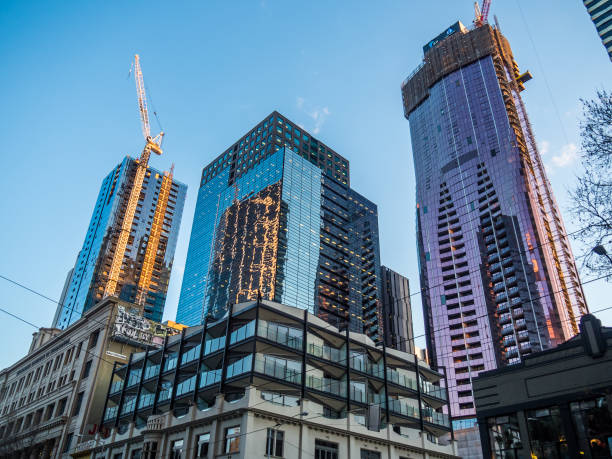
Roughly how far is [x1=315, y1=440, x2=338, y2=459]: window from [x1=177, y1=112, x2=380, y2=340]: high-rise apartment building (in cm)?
9047

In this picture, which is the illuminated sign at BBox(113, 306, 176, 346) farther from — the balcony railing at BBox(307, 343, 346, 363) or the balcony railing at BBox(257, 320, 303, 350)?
the balcony railing at BBox(307, 343, 346, 363)

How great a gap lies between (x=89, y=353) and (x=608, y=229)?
188ft

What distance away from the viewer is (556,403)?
90.1ft

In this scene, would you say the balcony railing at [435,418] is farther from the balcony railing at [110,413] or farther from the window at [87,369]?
the window at [87,369]

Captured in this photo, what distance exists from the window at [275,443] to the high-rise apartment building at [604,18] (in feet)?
500

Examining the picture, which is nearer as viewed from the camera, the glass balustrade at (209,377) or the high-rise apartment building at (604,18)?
the glass balustrade at (209,377)

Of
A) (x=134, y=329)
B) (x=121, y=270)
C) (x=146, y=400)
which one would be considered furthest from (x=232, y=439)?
(x=121, y=270)

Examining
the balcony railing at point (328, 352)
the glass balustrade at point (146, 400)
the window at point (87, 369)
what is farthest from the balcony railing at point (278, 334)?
the window at point (87, 369)

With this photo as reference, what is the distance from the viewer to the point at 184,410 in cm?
4366

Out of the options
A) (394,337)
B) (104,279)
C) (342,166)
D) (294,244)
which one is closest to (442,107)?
(342,166)

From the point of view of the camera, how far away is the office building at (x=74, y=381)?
173 ft

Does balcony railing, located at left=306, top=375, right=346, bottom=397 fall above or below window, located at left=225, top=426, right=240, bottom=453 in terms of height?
above

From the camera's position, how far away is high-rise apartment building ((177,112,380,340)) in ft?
459

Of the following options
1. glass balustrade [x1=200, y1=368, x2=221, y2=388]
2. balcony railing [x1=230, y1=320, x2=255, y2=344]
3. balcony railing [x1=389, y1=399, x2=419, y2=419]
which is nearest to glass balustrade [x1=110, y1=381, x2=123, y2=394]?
glass balustrade [x1=200, y1=368, x2=221, y2=388]
